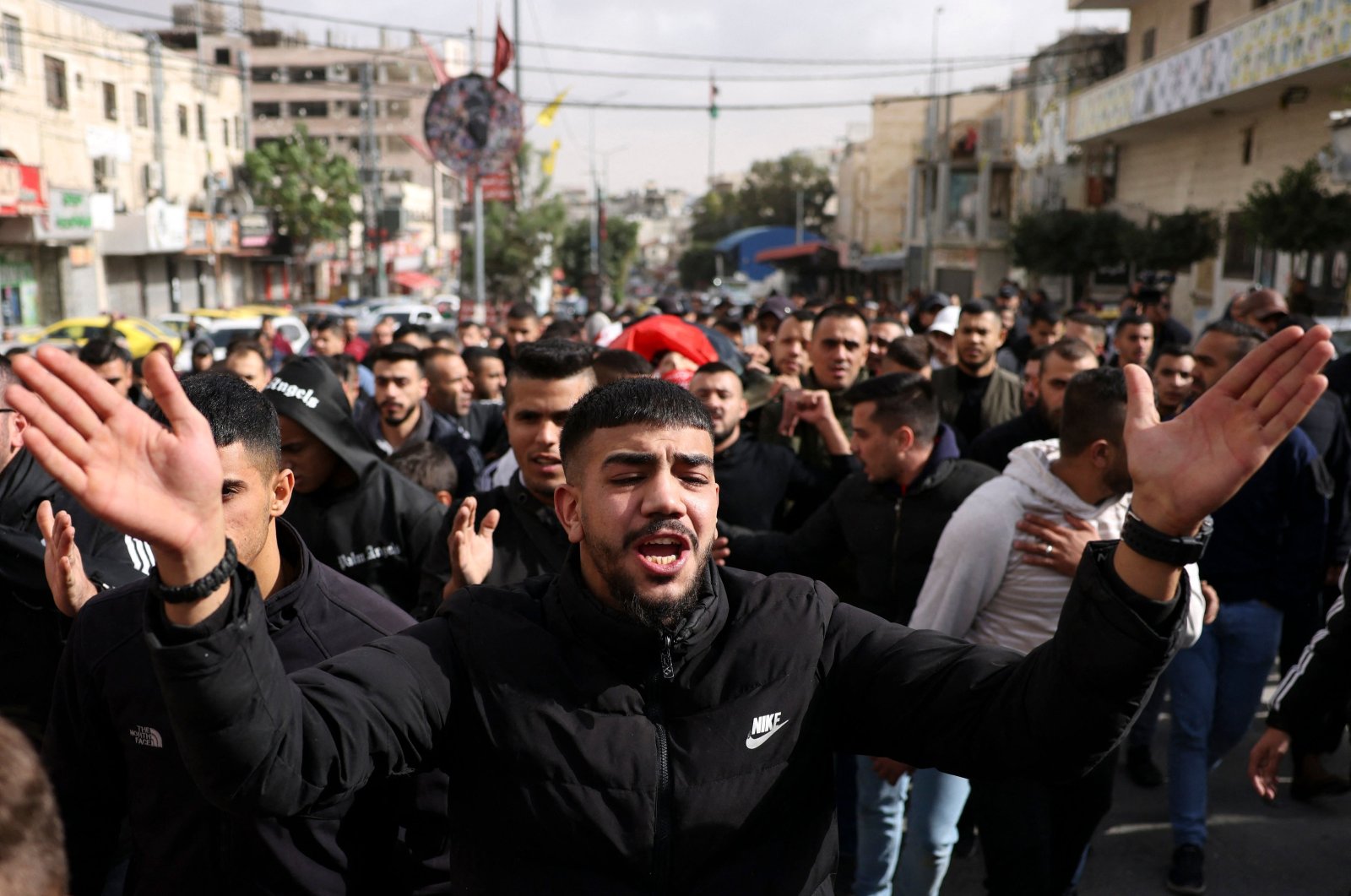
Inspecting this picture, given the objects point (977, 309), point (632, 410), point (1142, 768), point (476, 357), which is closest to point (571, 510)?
point (632, 410)

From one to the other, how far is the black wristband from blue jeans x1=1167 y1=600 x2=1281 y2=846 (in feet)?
10.6

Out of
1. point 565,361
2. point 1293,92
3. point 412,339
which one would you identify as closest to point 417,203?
point 1293,92

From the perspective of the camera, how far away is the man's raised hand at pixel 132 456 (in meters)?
1.73

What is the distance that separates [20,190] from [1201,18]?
2594cm

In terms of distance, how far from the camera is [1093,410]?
365 centimetres

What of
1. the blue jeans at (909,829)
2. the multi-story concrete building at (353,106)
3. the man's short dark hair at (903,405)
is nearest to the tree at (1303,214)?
the man's short dark hair at (903,405)

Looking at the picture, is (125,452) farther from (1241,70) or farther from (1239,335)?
(1241,70)

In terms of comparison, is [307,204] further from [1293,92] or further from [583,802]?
[583,802]

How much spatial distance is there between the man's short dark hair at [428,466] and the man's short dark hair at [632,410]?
267 cm

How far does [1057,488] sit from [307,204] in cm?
4455

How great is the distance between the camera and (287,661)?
2.64 meters

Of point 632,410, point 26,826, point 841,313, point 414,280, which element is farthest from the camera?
point 414,280

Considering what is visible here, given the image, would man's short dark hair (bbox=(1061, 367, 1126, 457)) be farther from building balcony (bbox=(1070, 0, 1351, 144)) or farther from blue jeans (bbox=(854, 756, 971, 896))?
building balcony (bbox=(1070, 0, 1351, 144))

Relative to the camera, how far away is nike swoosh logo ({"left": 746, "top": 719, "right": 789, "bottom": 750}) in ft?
7.25
